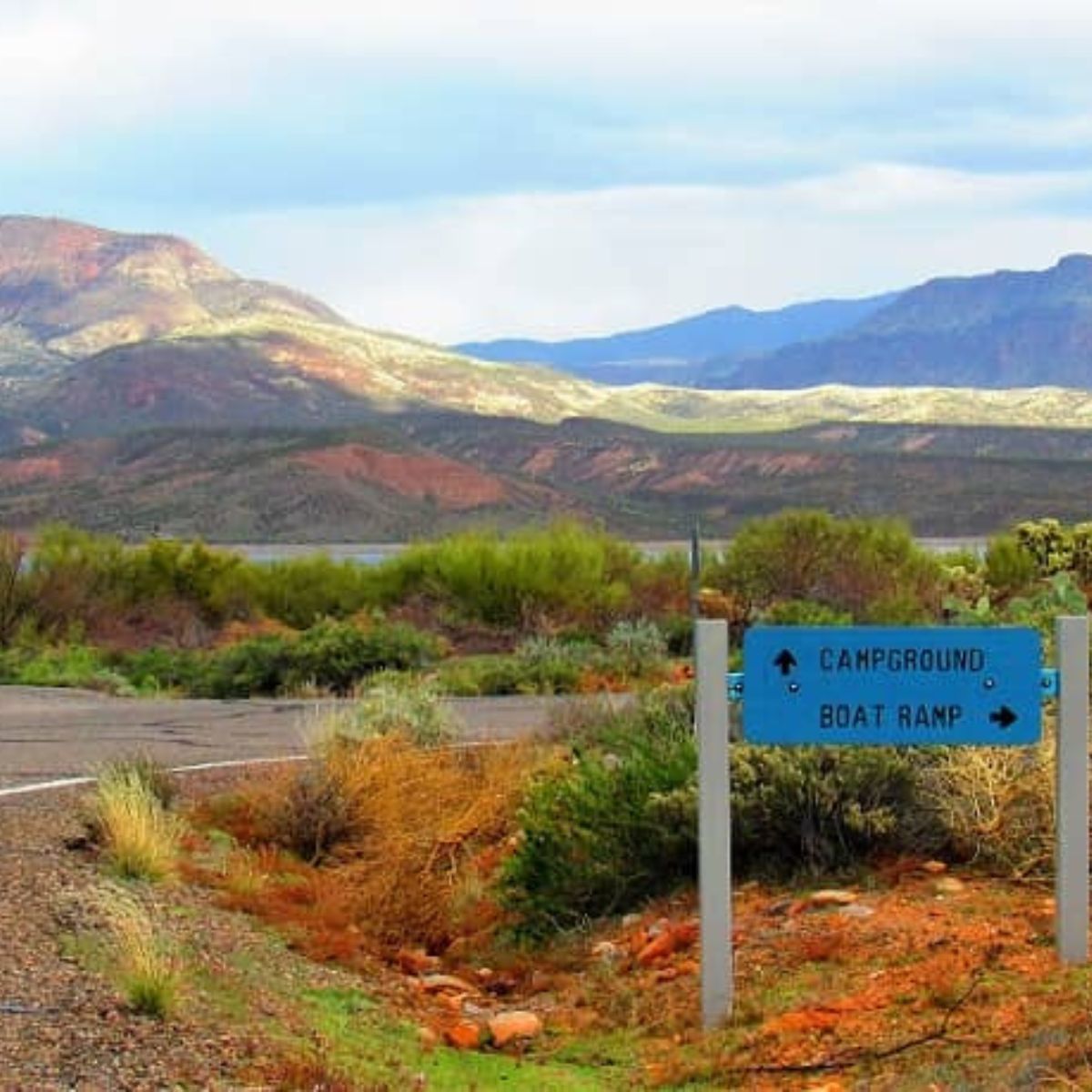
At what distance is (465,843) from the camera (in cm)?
1362

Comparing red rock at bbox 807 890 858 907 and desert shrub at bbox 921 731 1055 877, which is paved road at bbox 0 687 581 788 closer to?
desert shrub at bbox 921 731 1055 877

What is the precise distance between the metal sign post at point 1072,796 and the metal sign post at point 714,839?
4.42 ft

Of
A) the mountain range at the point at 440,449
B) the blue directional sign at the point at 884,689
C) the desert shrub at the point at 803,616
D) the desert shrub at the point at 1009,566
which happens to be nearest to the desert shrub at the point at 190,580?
the desert shrub at the point at 1009,566

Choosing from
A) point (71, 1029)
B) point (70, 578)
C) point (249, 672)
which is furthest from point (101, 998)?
point (70, 578)

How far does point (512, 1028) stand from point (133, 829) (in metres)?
3.05

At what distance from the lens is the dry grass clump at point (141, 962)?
855 cm

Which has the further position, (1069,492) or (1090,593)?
(1069,492)

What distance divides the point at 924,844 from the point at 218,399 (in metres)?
150

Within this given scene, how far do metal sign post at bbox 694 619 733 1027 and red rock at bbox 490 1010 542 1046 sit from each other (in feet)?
2.66

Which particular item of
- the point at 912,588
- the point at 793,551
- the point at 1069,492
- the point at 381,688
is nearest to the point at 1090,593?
the point at 912,588

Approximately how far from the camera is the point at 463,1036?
9.52m

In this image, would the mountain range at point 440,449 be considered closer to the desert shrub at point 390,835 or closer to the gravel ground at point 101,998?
the desert shrub at point 390,835

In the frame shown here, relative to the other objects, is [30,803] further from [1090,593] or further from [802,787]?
[1090,593]

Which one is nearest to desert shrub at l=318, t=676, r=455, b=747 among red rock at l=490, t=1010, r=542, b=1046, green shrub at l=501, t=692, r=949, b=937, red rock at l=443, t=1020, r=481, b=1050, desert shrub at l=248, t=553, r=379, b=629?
green shrub at l=501, t=692, r=949, b=937
